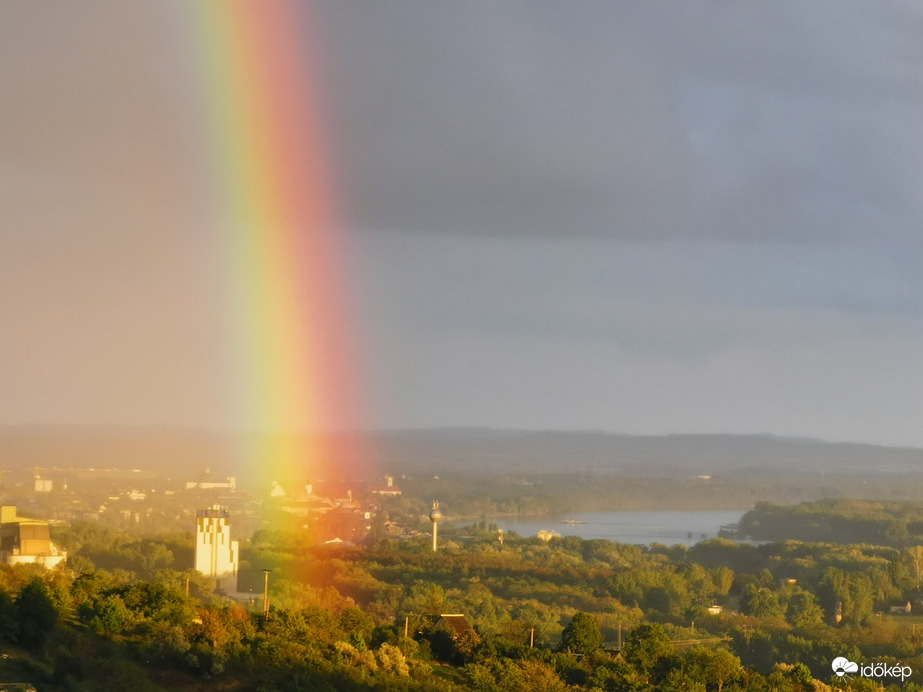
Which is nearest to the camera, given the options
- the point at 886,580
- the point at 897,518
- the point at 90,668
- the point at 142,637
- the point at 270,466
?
the point at 90,668

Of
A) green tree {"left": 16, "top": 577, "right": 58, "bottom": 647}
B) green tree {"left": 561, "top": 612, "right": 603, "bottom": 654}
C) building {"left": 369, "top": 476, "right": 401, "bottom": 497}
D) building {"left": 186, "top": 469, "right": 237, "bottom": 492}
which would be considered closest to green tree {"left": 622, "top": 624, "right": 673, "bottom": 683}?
green tree {"left": 561, "top": 612, "right": 603, "bottom": 654}

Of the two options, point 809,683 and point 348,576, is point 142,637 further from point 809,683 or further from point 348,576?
point 348,576

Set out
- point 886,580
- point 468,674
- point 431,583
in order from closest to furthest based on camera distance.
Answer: point 468,674, point 431,583, point 886,580

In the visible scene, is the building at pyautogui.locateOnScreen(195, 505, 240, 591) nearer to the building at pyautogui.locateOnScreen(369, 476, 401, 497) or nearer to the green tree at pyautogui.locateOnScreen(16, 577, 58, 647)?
the green tree at pyautogui.locateOnScreen(16, 577, 58, 647)

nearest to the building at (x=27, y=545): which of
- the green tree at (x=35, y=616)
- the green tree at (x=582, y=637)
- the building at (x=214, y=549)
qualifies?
the building at (x=214, y=549)

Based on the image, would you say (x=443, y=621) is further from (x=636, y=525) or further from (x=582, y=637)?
(x=636, y=525)

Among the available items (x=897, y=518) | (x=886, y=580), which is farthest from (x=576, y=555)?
(x=897, y=518)

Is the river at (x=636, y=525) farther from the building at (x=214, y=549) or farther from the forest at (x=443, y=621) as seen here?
the building at (x=214, y=549)
